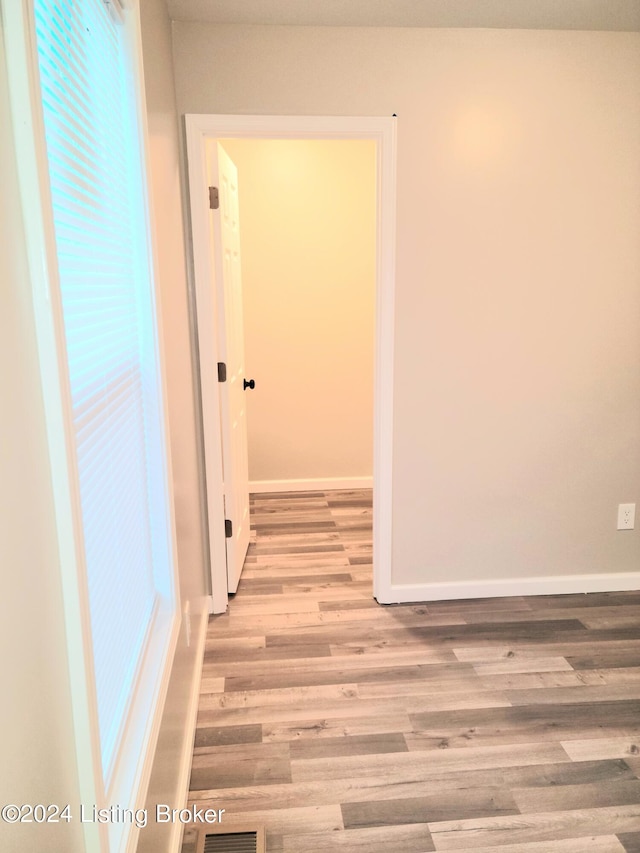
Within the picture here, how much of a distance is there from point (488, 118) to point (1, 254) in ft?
8.23

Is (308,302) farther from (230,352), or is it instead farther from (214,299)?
(214,299)

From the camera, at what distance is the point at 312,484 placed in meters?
4.65

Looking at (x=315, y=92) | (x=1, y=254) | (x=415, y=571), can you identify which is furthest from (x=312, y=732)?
(x=315, y=92)

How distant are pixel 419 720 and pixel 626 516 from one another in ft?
5.12

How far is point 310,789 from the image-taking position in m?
1.92

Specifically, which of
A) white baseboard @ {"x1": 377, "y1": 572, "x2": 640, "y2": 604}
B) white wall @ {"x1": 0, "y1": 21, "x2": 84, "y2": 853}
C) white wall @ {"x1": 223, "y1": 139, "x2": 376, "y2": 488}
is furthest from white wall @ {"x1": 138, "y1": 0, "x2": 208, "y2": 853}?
white wall @ {"x1": 223, "y1": 139, "x2": 376, "y2": 488}

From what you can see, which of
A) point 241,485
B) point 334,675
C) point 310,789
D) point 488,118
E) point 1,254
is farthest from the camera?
point 241,485

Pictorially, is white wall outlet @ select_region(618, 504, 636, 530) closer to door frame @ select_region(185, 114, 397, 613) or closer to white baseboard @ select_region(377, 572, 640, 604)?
white baseboard @ select_region(377, 572, 640, 604)

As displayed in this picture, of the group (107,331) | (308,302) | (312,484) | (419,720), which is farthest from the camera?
(312,484)

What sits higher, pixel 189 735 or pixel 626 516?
pixel 626 516

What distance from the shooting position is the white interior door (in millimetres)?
2756

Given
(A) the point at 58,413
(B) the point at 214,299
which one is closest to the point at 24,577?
(A) the point at 58,413

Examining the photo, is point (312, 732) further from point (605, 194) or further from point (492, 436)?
point (605, 194)

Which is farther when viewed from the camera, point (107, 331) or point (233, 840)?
point (233, 840)
